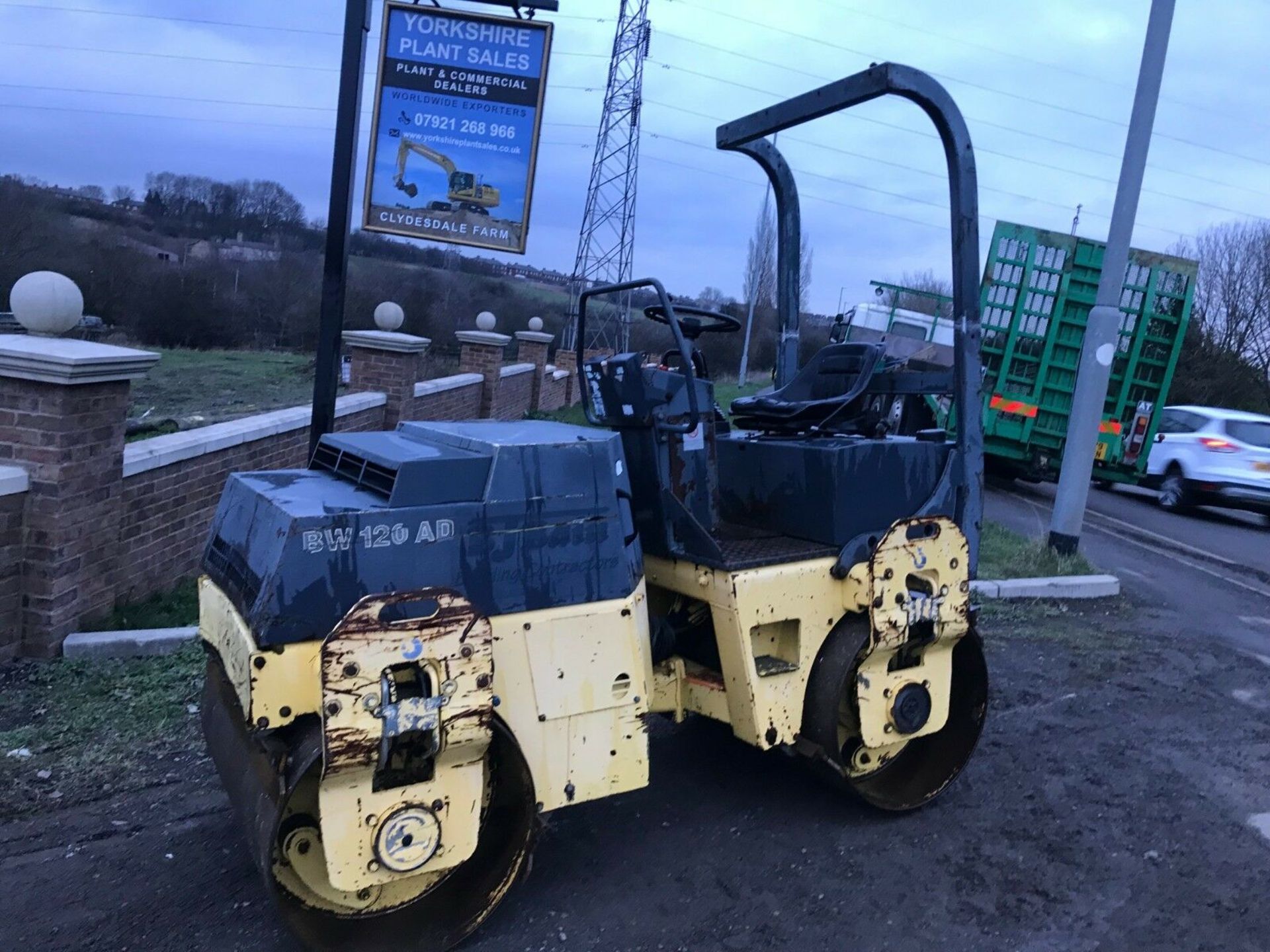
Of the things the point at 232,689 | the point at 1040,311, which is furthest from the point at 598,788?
the point at 1040,311

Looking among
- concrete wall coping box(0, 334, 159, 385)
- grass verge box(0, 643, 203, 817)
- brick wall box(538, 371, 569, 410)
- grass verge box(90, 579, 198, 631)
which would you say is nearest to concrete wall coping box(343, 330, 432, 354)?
grass verge box(90, 579, 198, 631)

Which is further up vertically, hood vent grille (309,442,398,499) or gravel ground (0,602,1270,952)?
hood vent grille (309,442,398,499)

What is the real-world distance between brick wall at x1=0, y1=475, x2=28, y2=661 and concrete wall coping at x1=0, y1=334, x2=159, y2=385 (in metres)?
0.49

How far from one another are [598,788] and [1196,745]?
3478mm

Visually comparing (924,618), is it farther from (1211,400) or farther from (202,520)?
(1211,400)

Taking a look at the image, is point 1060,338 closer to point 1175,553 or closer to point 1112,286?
point 1175,553

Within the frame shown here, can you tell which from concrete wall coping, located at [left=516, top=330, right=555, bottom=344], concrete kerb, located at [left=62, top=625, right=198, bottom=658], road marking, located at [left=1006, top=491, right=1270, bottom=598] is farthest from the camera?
concrete wall coping, located at [left=516, top=330, right=555, bottom=344]

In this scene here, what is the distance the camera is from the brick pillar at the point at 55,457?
4887 millimetres

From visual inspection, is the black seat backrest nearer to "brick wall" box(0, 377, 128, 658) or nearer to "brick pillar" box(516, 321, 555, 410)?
"brick wall" box(0, 377, 128, 658)

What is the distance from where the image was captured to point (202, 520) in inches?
250

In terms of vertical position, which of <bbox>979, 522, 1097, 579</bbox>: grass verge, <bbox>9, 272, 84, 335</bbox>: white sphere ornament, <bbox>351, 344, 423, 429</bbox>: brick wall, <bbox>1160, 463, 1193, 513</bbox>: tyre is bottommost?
<bbox>979, 522, 1097, 579</bbox>: grass verge

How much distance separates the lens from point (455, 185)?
6723mm

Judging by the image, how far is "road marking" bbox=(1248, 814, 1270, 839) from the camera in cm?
412

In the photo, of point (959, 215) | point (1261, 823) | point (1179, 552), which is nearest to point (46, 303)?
point (959, 215)
